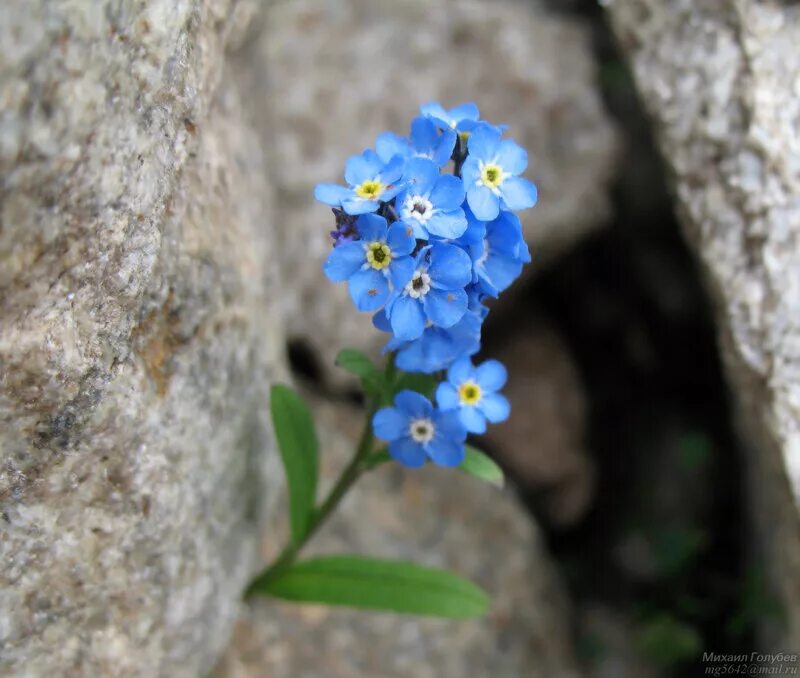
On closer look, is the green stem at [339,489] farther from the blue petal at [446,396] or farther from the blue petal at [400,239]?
the blue petal at [400,239]

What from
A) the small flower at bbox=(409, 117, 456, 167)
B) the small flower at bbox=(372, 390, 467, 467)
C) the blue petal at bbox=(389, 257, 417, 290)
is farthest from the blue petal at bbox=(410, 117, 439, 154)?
the small flower at bbox=(372, 390, 467, 467)

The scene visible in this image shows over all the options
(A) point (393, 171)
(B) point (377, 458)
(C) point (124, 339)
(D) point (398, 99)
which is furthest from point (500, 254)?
(D) point (398, 99)

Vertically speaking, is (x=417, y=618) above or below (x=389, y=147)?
below

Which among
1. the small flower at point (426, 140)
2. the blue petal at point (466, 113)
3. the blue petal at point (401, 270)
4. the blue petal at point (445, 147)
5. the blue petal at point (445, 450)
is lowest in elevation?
the blue petal at point (445, 450)

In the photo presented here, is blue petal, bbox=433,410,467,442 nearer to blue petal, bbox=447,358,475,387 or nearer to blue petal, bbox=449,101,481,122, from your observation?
blue petal, bbox=447,358,475,387

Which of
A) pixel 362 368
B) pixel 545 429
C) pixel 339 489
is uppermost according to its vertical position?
pixel 362 368

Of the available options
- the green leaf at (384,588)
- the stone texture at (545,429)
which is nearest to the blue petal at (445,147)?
the green leaf at (384,588)

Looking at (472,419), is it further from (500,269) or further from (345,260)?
(345,260)
